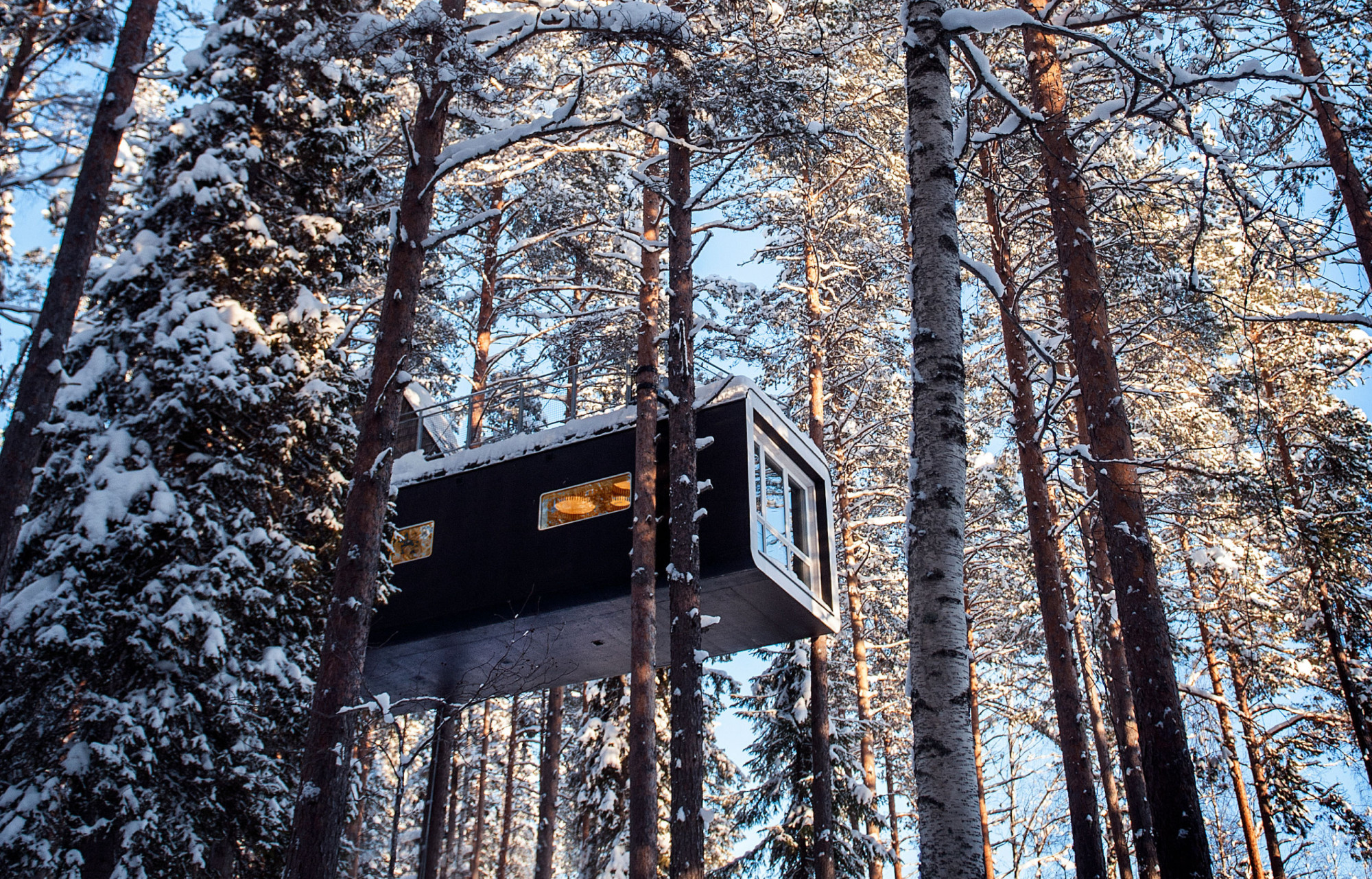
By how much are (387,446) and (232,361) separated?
283 centimetres

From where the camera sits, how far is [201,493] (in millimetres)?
9742

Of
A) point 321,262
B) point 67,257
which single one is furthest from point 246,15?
point 67,257

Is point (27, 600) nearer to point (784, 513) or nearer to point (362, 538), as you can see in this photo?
point (362, 538)

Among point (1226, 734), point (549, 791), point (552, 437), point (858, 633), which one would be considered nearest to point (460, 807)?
point (549, 791)

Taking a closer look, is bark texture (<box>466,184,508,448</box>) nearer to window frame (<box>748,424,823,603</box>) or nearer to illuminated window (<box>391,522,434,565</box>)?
illuminated window (<box>391,522,434,565</box>)

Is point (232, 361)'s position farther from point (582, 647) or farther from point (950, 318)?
point (950, 318)

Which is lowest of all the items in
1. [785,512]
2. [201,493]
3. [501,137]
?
[201,493]

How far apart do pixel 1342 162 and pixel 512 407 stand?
14470 millimetres

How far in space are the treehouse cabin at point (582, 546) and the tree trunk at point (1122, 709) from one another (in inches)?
150

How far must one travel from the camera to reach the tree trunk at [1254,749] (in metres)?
14.9

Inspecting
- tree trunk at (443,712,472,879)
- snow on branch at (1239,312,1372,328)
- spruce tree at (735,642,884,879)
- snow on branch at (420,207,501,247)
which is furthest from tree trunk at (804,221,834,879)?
tree trunk at (443,712,472,879)

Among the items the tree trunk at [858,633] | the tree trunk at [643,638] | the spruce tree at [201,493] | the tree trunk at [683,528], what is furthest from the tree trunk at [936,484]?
the tree trunk at [858,633]

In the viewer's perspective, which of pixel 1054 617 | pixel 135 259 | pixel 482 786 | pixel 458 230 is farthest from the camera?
pixel 482 786

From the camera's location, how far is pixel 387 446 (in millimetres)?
8438
